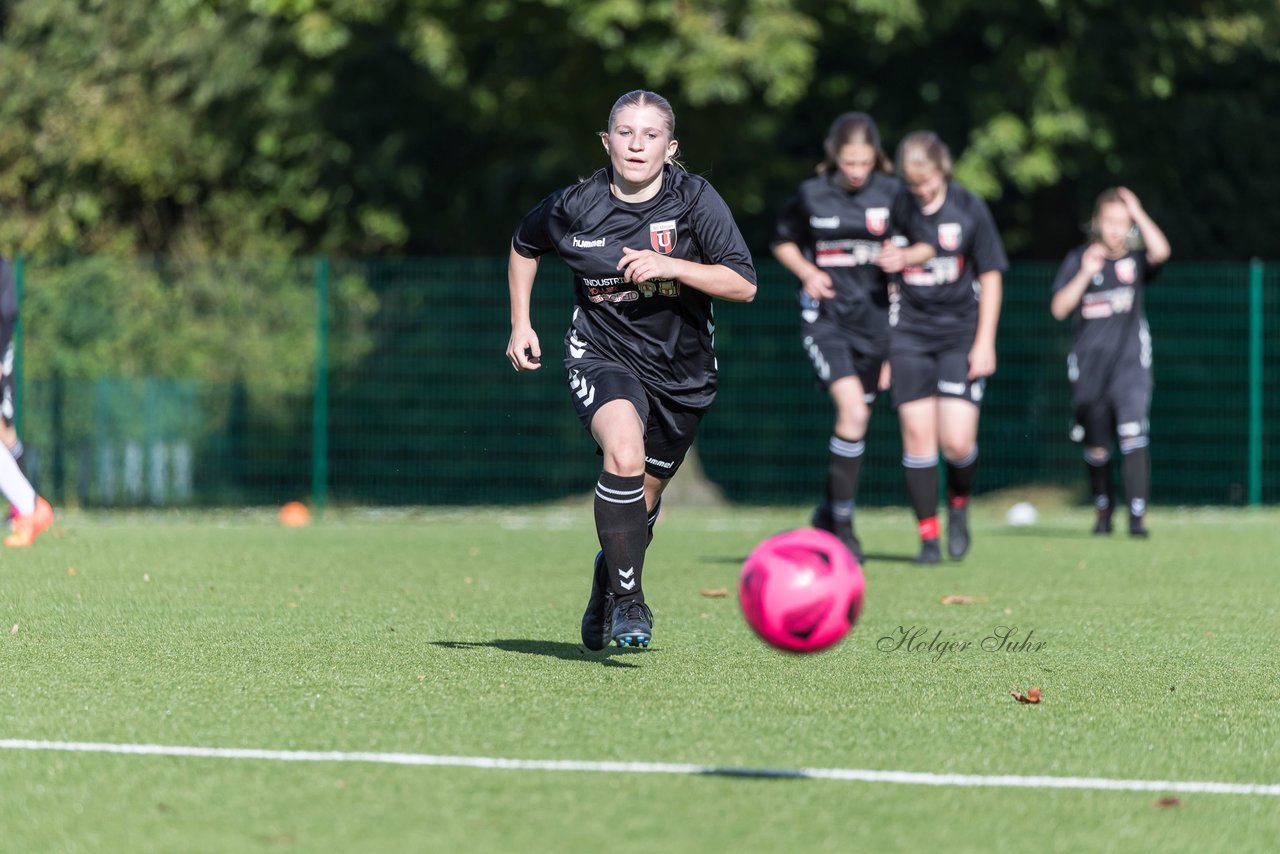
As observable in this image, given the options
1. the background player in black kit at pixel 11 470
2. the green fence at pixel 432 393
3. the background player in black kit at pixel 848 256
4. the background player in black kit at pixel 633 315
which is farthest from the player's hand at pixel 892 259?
the green fence at pixel 432 393

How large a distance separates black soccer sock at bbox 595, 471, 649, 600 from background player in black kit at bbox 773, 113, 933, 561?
416 cm

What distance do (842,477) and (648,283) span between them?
4.42 m

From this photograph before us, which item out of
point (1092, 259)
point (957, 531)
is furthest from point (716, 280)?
point (1092, 259)

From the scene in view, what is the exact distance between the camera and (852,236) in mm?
10656

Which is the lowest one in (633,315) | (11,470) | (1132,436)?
(11,470)

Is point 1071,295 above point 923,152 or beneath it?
beneath

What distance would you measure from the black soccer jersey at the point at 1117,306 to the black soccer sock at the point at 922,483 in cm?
281

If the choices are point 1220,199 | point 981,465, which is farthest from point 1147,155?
point 981,465

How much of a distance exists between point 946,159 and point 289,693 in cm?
604

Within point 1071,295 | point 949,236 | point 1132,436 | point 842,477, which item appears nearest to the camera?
point 949,236

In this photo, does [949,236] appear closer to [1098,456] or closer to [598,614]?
[1098,456]

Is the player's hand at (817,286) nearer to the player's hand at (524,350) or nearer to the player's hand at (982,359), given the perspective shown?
the player's hand at (982,359)

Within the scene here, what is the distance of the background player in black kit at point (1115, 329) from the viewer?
1325cm

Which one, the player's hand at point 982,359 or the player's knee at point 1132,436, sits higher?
the player's hand at point 982,359
